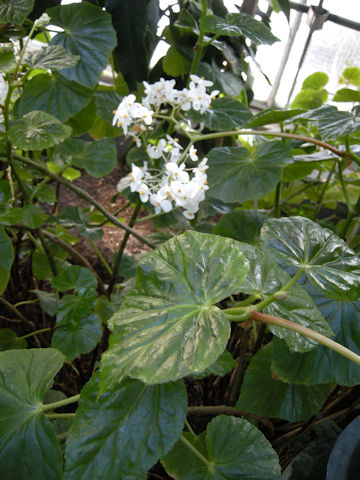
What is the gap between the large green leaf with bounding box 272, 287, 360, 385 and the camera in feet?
1.86

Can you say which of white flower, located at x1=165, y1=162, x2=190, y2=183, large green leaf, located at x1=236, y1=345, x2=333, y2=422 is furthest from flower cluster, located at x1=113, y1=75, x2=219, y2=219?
large green leaf, located at x1=236, y1=345, x2=333, y2=422

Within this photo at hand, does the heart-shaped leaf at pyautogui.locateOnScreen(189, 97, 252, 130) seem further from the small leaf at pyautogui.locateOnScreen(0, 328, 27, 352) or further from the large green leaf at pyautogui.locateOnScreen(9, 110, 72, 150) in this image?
the small leaf at pyautogui.locateOnScreen(0, 328, 27, 352)

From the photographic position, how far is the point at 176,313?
38 centimetres

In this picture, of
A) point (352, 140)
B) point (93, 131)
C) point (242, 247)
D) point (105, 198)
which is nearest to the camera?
point (242, 247)

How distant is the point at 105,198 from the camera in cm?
186

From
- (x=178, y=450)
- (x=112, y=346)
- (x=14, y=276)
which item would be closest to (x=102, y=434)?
(x=112, y=346)

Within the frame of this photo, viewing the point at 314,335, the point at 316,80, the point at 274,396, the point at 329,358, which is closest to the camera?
the point at 314,335

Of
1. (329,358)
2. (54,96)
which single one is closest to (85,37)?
(54,96)

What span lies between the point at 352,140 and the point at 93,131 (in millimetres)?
724

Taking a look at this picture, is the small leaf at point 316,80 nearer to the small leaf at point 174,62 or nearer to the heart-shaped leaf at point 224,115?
the small leaf at point 174,62

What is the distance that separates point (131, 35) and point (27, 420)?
0.72m

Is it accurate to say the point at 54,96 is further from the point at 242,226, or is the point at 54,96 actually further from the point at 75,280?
the point at 242,226

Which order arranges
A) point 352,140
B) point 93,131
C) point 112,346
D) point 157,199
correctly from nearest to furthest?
1. point 112,346
2. point 157,199
3. point 352,140
4. point 93,131

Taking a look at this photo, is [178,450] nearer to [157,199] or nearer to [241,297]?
[157,199]
